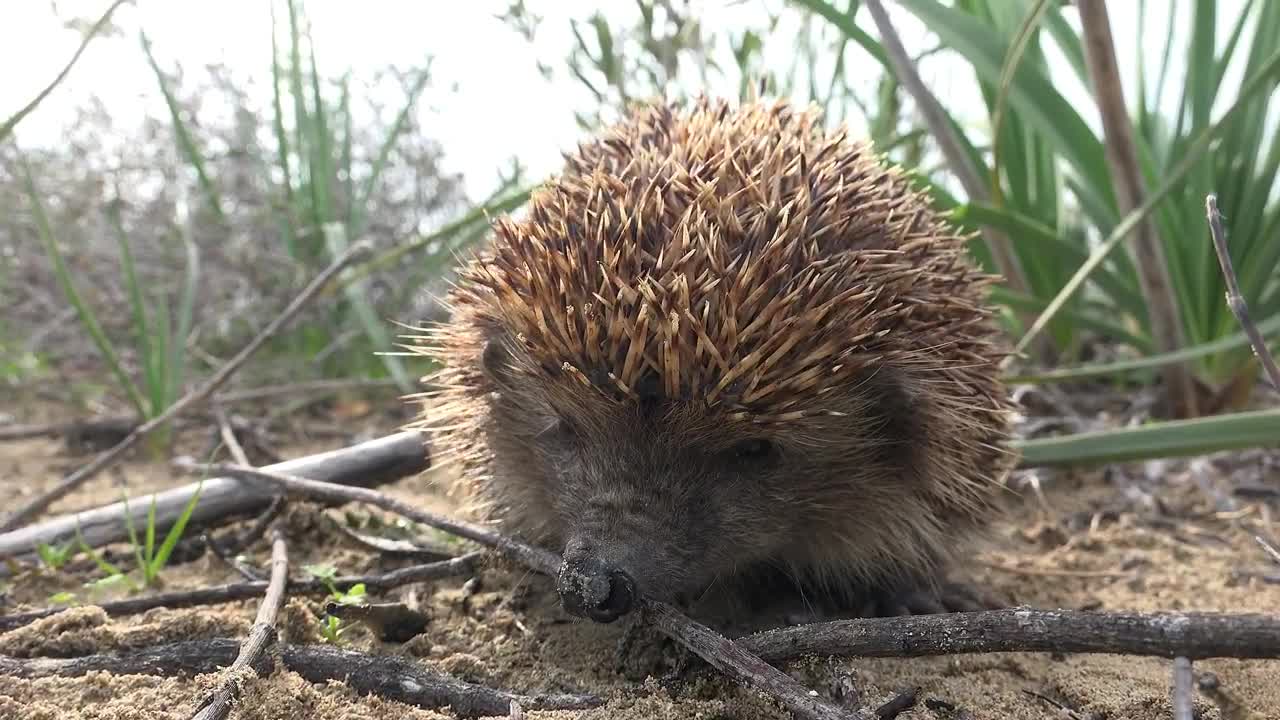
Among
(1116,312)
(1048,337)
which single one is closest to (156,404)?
(1048,337)

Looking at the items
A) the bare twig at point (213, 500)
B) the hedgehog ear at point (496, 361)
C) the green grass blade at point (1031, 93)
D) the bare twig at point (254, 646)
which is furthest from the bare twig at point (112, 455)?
the green grass blade at point (1031, 93)

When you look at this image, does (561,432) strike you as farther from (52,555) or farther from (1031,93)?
(1031,93)

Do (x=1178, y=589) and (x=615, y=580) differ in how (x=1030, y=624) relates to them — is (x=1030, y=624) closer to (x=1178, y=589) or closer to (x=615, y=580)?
(x=615, y=580)

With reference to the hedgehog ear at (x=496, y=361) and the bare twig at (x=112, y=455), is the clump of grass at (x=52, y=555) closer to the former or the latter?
the bare twig at (x=112, y=455)

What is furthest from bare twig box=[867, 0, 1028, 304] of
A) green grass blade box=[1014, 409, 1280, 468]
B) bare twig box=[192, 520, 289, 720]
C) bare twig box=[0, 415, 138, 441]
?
bare twig box=[0, 415, 138, 441]

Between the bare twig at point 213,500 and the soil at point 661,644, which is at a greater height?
the bare twig at point 213,500
